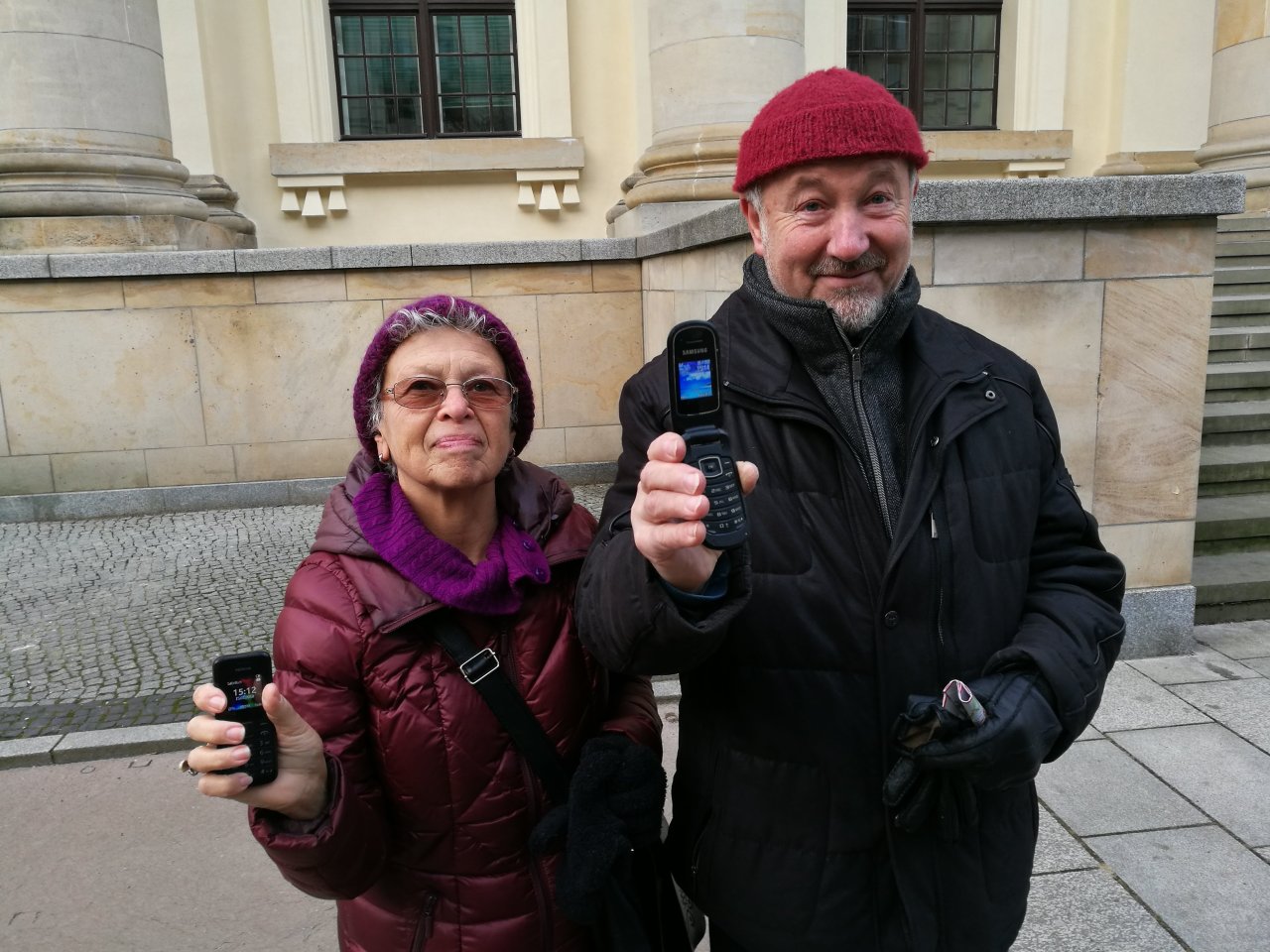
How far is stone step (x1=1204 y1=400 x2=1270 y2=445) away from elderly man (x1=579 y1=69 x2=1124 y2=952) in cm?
572

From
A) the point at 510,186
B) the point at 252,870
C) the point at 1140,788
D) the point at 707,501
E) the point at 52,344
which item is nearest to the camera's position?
the point at 707,501

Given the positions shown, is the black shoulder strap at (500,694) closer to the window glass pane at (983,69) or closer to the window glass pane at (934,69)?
the window glass pane at (934,69)

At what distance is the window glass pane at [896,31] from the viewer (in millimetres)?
12508

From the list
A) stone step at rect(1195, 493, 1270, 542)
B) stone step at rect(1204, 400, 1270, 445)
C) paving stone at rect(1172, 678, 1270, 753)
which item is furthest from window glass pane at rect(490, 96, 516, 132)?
paving stone at rect(1172, 678, 1270, 753)

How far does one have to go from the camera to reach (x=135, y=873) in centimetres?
321

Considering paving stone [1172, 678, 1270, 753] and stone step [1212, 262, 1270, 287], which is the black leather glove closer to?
paving stone [1172, 678, 1270, 753]

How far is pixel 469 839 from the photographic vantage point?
1707mm

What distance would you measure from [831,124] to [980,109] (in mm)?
12810

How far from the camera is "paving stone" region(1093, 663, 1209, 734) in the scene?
409cm

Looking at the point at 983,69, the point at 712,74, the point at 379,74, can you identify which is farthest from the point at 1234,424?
the point at 379,74

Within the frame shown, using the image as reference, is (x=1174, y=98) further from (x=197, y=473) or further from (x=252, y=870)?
(x=252, y=870)

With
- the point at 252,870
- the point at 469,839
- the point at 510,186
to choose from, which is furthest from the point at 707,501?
the point at 510,186

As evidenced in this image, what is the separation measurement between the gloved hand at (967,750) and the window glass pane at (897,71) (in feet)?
41.2

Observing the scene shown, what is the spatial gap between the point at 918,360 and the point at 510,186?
10.4m
